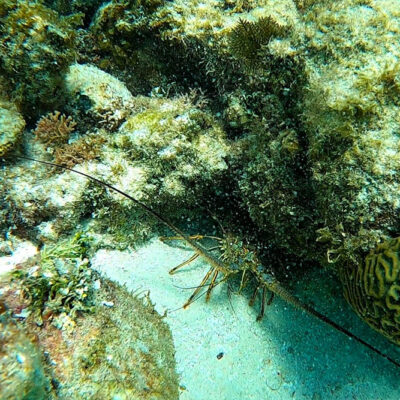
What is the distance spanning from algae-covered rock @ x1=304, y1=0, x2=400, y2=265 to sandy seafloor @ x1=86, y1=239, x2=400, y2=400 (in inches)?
50.8

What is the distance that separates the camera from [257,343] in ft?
11.6

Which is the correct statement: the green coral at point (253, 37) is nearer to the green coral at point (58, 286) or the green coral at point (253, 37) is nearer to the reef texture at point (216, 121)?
the reef texture at point (216, 121)

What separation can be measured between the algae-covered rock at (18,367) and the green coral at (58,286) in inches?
15.1

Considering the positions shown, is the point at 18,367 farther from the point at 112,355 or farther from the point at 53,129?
the point at 53,129

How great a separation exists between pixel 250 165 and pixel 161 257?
1.73m

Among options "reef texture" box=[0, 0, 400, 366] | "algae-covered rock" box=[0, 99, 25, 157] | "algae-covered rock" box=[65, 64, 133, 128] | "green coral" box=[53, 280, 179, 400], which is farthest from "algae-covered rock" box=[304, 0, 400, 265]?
"algae-covered rock" box=[0, 99, 25, 157]

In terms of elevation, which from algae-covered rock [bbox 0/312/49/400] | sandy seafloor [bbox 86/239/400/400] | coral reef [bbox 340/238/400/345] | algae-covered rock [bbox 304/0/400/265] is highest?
algae-covered rock [bbox 304/0/400/265]

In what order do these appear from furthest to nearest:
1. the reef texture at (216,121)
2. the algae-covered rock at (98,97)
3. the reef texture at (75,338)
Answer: the algae-covered rock at (98,97), the reef texture at (216,121), the reef texture at (75,338)

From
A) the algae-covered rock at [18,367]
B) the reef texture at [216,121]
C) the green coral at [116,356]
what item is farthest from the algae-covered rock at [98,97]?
the algae-covered rock at [18,367]

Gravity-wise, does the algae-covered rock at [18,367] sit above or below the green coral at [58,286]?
above

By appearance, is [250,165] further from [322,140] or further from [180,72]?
[180,72]

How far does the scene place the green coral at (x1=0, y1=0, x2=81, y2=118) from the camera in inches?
132

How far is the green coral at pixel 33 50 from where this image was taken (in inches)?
132

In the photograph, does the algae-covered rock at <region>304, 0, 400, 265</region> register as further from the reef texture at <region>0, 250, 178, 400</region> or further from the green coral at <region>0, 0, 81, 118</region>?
the green coral at <region>0, 0, 81, 118</region>
